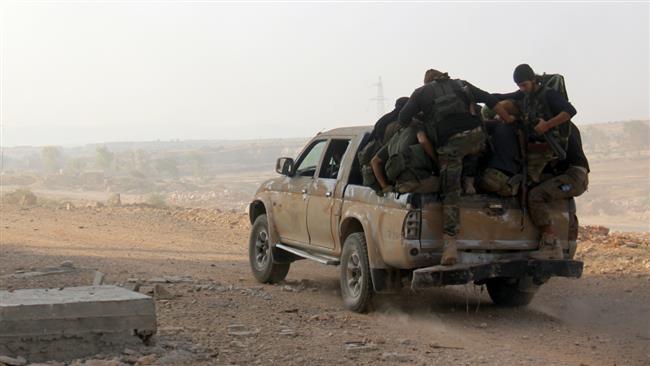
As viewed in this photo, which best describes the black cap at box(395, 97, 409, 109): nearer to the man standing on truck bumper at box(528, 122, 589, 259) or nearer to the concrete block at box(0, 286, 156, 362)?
the man standing on truck bumper at box(528, 122, 589, 259)

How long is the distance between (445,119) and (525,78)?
0.84 m

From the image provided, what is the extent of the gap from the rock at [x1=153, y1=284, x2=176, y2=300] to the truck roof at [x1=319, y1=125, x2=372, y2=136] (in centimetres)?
249

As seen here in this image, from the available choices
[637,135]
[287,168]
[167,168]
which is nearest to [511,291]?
[287,168]

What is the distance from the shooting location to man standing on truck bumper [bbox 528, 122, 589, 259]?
8297 mm

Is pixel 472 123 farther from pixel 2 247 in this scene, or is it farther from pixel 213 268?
pixel 2 247

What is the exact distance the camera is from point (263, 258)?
1107 cm

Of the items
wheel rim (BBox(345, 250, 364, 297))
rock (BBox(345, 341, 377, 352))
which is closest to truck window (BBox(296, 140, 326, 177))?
wheel rim (BBox(345, 250, 364, 297))

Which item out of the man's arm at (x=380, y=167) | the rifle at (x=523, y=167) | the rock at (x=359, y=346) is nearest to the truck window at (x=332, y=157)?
the man's arm at (x=380, y=167)

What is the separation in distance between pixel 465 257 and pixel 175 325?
2601 millimetres

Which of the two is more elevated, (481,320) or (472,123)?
(472,123)

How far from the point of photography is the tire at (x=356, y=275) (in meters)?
8.62

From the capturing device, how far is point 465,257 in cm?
819

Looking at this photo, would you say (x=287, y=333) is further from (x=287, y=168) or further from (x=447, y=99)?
(x=287, y=168)

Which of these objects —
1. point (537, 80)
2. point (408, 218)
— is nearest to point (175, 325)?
point (408, 218)
